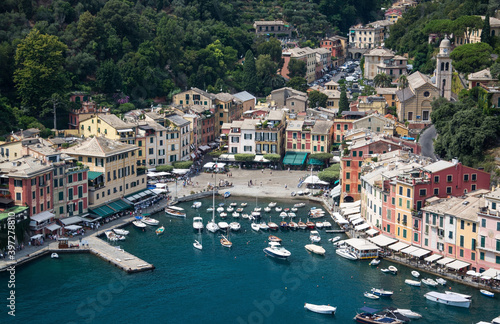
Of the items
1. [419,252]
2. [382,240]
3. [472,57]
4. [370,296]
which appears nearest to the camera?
[370,296]

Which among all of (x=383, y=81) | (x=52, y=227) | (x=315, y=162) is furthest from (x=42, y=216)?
(x=383, y=81)

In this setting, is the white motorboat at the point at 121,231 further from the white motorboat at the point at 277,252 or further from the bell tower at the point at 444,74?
the bell tower at the point at 444,74

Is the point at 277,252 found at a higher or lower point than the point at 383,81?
lower

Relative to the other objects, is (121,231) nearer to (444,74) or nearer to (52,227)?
(52,227)

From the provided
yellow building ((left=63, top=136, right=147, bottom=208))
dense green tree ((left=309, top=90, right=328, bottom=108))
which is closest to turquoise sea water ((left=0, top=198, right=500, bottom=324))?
yellow building ((left=63, top=136, right=147, bottom=208))

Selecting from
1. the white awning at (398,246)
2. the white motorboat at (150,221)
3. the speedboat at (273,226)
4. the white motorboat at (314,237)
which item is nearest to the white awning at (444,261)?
the white awning at (398,246)

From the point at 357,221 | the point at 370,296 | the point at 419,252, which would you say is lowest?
the point at 370,296

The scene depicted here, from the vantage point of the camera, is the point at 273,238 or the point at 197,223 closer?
the point at 273,238
